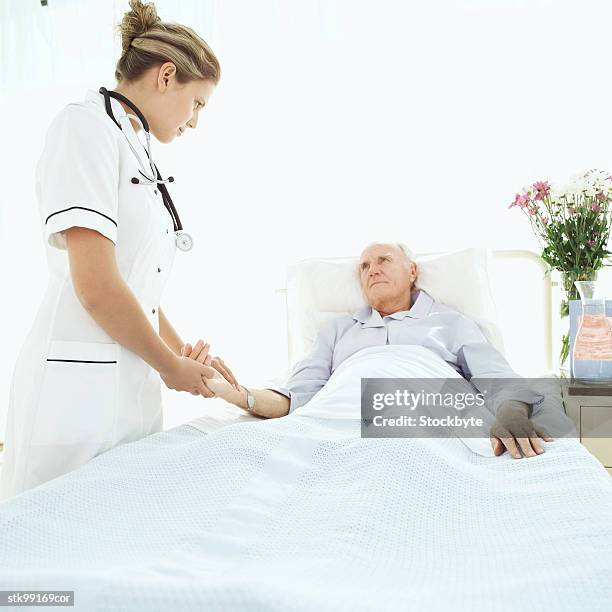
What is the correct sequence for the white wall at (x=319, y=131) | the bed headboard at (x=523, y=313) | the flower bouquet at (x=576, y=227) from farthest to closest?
1. the white wall at (x=319, y=131)
2. the bed headboard at (x=523, y=313)
3. the flower bouquet at (x=576, y=227)

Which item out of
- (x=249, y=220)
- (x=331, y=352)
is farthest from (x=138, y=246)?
(x=249, y=220)

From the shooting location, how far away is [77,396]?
130 cm

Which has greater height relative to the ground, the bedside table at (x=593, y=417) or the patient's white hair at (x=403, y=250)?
the patient's white hair at (x=403, y=250)

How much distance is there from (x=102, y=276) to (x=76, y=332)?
6.0 inches

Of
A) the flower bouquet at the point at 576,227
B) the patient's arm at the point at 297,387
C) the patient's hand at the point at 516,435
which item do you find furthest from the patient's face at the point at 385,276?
the patient's hand at the point at 516,435

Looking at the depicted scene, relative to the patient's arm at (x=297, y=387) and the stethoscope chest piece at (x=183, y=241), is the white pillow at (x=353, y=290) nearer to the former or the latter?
the patient's arm at (x=297, y=387)

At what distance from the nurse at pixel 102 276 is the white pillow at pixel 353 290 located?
99cm

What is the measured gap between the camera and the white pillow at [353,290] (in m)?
2.29

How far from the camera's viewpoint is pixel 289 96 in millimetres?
2949

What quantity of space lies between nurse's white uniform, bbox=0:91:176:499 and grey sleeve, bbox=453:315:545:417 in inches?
34.8

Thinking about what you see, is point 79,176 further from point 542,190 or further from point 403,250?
point 542,190

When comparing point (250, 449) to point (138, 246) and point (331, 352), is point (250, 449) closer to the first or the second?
point (138, 246)

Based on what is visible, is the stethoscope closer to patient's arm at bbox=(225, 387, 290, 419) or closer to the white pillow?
patient's arm at bbox=(225, 387, 290, 419)

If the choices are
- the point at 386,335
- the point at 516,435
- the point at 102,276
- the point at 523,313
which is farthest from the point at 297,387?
the point at 523,313
